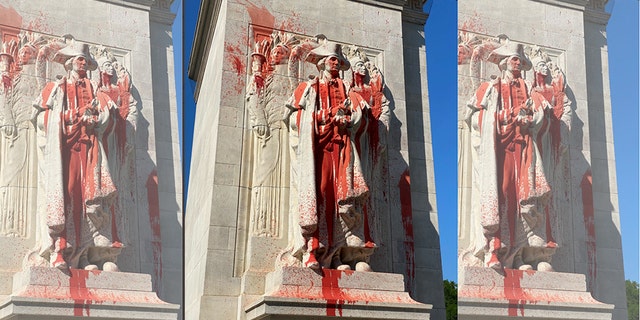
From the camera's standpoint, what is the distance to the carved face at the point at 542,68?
756 centimetres

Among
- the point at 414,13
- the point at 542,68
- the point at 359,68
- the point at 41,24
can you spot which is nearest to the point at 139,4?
the point at 41,24

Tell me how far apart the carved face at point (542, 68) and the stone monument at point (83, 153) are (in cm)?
355

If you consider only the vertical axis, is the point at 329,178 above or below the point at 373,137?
below

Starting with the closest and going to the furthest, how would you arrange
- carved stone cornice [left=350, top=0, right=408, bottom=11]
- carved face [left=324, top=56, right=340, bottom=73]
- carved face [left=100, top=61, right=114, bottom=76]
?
carved face [left=100, top=61, right=114, bottom=76] → carved face [left=324, top=56, right=340, bottom=73] → carved stone cornice [left=350, top=0, right=408, bottom=11]

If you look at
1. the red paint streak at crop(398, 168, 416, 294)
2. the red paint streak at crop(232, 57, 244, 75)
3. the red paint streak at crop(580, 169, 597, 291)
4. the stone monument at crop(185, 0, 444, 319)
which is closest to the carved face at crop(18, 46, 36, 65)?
the stone monument at crop(185, 0, 444, 319)

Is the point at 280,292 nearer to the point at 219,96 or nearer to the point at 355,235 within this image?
the point at 355,235

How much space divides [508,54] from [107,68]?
145 inches

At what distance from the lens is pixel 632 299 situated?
24.0 ft

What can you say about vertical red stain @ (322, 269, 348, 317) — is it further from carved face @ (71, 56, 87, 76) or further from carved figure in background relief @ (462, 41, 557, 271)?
carved face @ (71, 56, 87, 76)

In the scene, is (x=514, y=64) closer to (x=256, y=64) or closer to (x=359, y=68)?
(x=359, y=68)

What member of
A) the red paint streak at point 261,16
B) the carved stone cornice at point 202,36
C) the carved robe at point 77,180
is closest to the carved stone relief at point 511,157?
the red paint streak at point 261,16

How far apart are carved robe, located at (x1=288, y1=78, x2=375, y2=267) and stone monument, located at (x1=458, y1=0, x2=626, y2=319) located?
1065mm

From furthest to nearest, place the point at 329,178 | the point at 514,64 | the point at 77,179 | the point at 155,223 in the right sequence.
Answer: the point at 514,64 < the point at 329,178 < the point at 77,179 < the point at 155,223

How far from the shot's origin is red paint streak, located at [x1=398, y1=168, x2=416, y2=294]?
746 centimetres
